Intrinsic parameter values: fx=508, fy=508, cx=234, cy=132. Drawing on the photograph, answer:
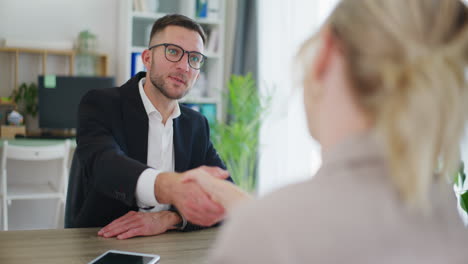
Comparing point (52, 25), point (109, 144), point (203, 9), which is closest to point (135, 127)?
point (109, 144)

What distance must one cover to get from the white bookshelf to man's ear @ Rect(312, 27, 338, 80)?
12.2ft

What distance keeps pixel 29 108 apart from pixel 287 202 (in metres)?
4.20

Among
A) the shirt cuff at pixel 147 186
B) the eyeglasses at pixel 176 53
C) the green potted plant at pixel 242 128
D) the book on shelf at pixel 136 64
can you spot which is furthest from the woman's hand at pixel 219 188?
the book on shelf at pixel 136 64

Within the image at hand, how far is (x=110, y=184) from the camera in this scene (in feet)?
4.82

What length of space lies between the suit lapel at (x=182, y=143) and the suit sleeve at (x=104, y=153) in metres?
0.24

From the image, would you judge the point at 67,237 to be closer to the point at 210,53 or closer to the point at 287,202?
the point at 287,202

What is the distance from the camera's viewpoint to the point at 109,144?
5.46 feet

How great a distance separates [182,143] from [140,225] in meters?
0.54

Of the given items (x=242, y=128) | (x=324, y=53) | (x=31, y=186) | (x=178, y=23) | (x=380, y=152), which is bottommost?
(x=31, y=186)

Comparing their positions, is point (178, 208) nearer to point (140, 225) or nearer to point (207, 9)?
point (140, 225)

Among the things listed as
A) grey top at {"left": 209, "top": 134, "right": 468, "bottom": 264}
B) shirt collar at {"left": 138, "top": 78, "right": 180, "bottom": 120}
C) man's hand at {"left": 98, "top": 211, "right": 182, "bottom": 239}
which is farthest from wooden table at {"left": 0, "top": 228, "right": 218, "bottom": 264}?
grey top at {"left": 209, "top": 134, "right": 468, "bottom": 264}

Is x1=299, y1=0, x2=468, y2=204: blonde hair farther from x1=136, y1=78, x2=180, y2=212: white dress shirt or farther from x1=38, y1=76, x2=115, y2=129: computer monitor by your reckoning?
x1=38, y1=76, x2=115, y2=129: computer monitor

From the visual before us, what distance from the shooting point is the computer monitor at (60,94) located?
4.28 metres

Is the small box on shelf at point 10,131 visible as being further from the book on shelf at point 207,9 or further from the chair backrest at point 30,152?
the book on shelf at point 207,9
